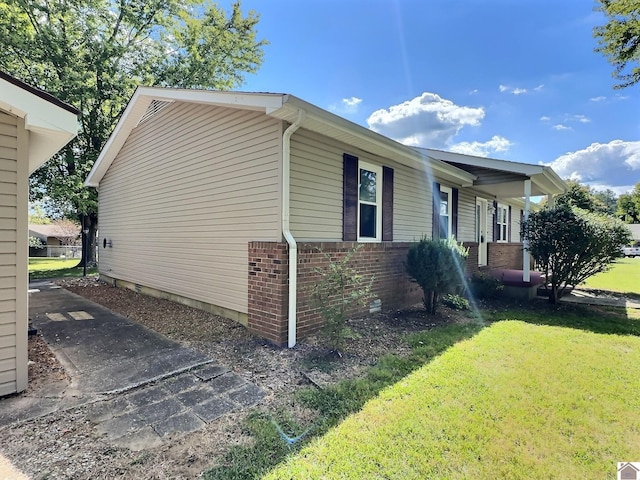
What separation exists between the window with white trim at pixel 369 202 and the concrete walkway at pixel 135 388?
12.3 ft

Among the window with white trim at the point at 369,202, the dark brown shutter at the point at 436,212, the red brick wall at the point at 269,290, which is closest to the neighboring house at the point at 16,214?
the red brick wall at the point at 269,290

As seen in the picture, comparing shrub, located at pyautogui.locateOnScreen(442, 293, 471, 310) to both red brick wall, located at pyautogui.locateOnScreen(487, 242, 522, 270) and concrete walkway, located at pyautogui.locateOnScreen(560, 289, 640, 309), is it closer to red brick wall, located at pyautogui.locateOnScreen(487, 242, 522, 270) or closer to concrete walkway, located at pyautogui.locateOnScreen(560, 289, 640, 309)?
concrete walkway, located at pyautogui.locateOnScreen(560, 289, 640, 309)

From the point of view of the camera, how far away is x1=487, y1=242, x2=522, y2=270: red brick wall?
39.4ft

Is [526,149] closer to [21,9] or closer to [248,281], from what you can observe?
[248,281]

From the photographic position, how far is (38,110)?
325cm

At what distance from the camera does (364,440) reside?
2598mm

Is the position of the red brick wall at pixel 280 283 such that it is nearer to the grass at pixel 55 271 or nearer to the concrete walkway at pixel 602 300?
the concrete walkway at pixel 602 300

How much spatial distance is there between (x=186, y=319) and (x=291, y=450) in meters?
4.33

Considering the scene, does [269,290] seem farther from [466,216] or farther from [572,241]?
[466,216]

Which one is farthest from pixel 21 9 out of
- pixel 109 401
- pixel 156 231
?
pixel 109 401

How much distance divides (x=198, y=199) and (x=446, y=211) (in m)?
6.70

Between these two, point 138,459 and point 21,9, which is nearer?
point 138,459

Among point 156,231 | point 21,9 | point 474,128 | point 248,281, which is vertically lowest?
point 248,281

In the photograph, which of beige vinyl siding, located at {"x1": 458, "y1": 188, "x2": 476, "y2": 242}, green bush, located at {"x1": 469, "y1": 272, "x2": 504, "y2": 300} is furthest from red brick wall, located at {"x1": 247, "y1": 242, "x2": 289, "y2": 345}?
beige vinyl siding, located at {"x1": 458, "y1": 188, "x2": 476, "y2": 242}
